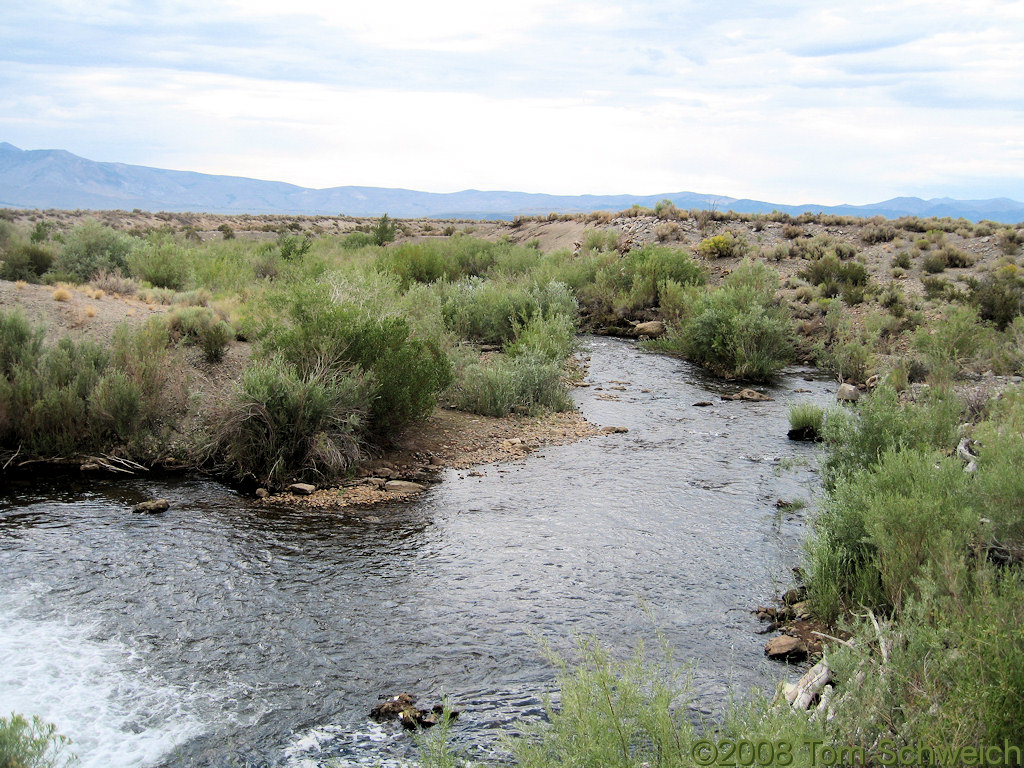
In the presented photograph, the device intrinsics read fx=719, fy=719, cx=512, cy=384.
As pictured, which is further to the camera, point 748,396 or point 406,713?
point 748,396

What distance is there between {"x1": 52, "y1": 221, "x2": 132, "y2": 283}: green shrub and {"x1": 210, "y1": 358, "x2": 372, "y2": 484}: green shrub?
36.3 ft

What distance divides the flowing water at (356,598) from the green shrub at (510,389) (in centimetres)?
234

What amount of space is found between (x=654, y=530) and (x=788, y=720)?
5.65 meters

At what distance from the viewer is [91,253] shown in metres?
20.4

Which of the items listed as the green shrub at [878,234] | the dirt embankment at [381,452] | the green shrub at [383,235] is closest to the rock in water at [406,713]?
the dirt embankment at [381,452]

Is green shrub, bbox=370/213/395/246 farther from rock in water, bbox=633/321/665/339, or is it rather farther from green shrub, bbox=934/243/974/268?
green shrub, bbox=934/243/974/268

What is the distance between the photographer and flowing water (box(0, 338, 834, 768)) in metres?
5.34

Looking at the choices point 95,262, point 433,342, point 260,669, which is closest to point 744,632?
point 260,669

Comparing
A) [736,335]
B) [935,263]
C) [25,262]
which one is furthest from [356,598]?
[935,263]

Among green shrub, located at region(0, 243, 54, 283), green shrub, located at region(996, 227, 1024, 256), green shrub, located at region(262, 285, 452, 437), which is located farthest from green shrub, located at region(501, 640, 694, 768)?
green shrub, located at region(996, 227, 1024, 256)

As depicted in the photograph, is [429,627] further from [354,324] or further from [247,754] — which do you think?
[354,324]

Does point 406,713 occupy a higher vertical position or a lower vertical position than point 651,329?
lower

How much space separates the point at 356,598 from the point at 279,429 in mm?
3803

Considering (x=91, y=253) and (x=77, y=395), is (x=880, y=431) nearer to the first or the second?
(x=77, y=395)
